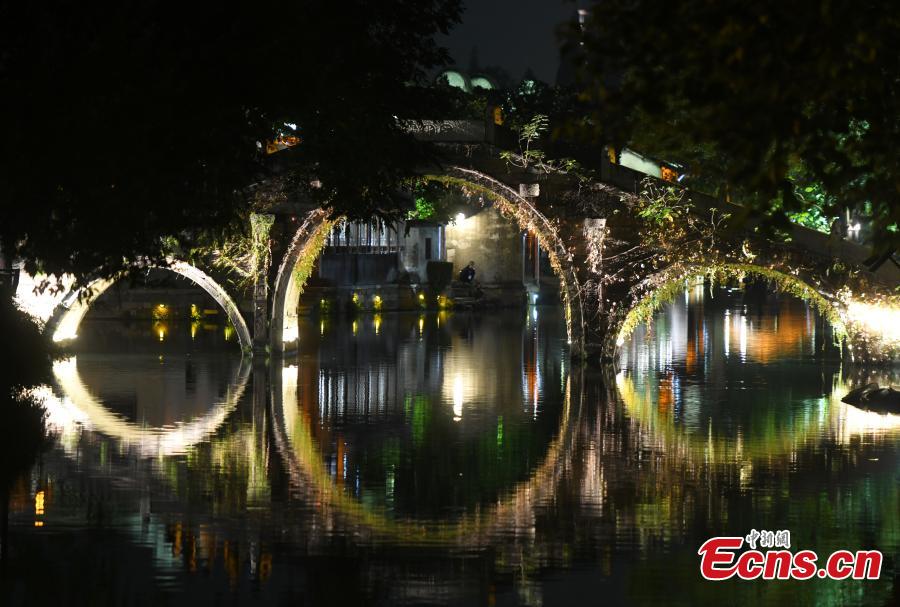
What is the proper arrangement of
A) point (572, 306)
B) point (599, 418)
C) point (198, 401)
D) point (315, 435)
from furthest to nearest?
1. point (572, 306)
2. point (198, 401)
3. point (599, 418)
4. point (315, 435)

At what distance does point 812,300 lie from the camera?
86.9ft

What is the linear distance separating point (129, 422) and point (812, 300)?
1432cm

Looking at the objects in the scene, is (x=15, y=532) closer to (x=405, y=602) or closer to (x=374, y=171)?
(x=405, y=602)

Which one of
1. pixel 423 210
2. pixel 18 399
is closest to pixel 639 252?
pixel 18 399

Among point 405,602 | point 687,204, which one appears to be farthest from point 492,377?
point 405,602

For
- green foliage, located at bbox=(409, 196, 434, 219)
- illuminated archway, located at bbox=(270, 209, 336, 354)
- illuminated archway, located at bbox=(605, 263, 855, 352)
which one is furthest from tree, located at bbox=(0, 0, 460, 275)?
green foliage, located at bbox=(409, 196, 434, 219)

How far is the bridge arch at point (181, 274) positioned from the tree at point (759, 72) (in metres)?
18.8

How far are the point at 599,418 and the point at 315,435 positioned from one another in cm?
411

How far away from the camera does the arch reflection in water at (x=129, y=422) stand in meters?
15.9

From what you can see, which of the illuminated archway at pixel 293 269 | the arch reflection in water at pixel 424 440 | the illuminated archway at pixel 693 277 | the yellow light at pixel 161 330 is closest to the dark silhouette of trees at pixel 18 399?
the arch reflection in water at pixel 424 440

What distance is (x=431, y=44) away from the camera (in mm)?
21891

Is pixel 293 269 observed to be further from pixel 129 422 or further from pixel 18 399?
pixel 129 422

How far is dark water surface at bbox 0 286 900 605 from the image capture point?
9.41 metres

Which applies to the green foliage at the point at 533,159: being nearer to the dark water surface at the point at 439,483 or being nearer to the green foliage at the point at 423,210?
the dark water surface at the point at 439,483
